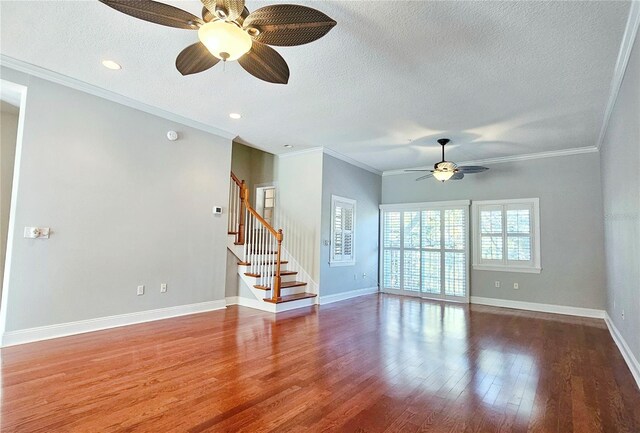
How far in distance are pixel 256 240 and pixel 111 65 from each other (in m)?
3.36

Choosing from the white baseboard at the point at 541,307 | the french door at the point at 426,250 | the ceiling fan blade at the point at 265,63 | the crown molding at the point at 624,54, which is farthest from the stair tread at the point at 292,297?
the crown molding at the point at 624,54

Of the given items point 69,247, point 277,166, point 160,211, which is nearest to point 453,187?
point 277,166

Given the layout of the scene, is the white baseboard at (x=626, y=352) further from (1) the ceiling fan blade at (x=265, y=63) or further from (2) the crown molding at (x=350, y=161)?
(2) the crown molding at (x=350, y=161)

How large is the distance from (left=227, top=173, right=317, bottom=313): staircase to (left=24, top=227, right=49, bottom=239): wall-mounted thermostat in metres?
2.62

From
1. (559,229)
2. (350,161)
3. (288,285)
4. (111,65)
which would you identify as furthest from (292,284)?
(559,229)

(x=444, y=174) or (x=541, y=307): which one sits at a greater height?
(x=444, y=174)

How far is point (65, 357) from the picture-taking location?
320 cm

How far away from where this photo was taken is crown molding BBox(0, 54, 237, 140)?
353 cm

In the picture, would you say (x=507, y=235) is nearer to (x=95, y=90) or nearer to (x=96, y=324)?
(x=96, y=324)

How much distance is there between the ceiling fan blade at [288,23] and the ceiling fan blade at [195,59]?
1.61ft

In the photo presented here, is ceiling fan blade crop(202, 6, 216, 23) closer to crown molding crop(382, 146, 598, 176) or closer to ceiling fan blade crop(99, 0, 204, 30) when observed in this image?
ceiling fan blade crop(99, 0, 204, 30)

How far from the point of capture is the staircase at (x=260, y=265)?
18.5ft

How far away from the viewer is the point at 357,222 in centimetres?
734

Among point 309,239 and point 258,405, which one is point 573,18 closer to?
point 258,405
